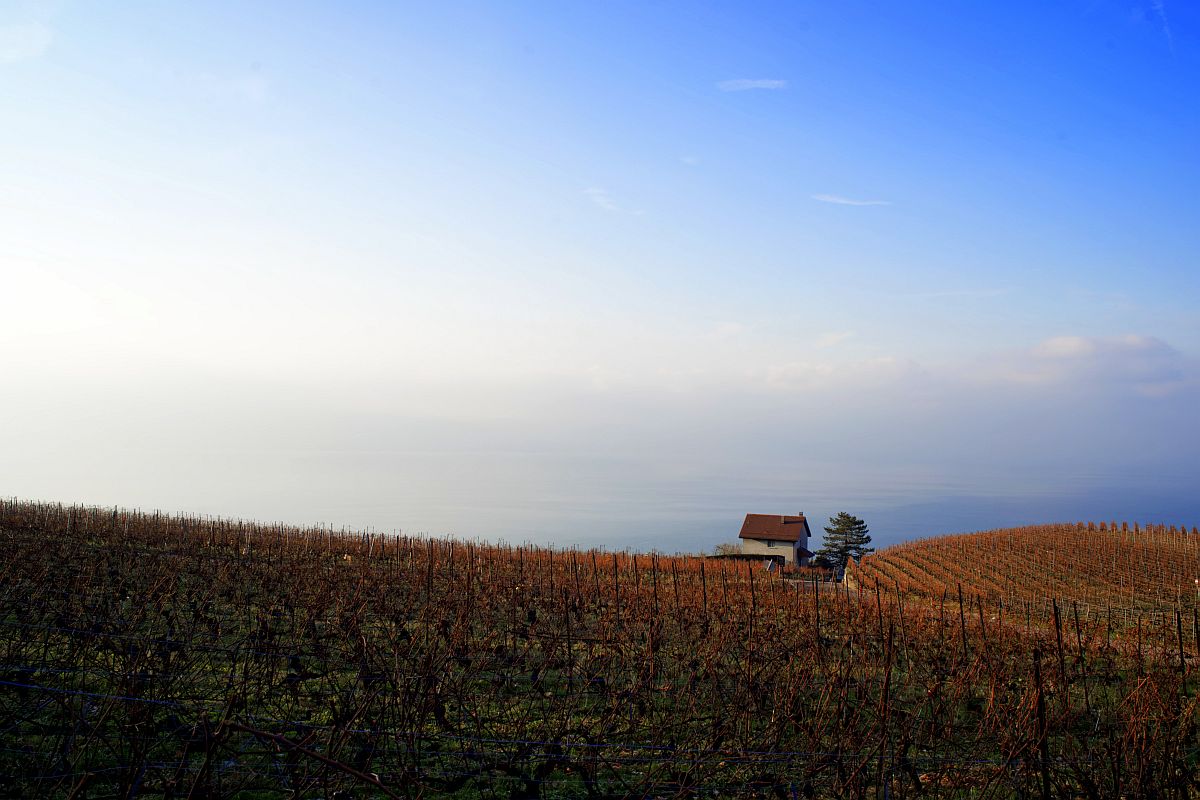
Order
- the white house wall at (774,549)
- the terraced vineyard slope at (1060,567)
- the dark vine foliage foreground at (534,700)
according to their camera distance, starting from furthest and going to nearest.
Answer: the white house wall at (774,549)
the terraced vineyard slope at (1060,567)
the dark vine foliage foreground at (534,700)

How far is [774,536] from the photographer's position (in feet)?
125

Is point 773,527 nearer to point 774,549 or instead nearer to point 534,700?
point 774,549

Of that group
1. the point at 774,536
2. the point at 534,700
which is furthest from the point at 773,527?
the point at 534,700

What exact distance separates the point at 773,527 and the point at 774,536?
634 millimetres

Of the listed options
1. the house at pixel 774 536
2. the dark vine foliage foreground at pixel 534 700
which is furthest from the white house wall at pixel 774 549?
the dark vine foliage foreground at pixel 534 700

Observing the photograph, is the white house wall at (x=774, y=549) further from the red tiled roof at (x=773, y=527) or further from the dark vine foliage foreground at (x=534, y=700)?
the dark vine foliage foreground at (x=534, y=700)

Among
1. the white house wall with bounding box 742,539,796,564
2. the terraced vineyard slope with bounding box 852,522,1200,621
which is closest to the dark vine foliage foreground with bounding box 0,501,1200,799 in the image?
the terraced vineyard slope with bounding box 852,522,1200,621

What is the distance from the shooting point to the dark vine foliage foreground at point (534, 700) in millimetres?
4320

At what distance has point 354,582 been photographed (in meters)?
15.4

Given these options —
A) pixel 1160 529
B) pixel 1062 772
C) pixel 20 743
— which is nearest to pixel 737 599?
pixel 1062 772

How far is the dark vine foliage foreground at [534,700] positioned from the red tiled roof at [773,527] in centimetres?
2195

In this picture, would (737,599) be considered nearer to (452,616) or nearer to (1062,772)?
(452,616)

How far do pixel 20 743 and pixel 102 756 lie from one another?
0.49 meters

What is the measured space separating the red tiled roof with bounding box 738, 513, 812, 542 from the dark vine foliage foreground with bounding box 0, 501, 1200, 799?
2195 cm
